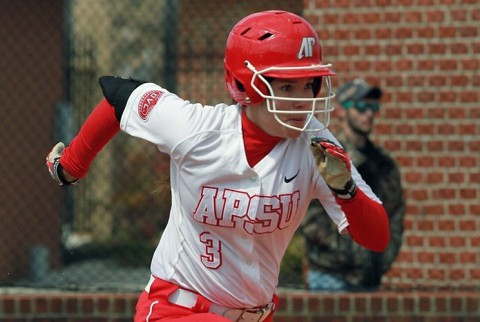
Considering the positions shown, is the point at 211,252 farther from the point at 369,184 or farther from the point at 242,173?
the point at 369,184

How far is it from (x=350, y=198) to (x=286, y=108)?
0.40m

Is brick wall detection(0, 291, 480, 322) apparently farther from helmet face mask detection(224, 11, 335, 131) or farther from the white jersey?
helmet face mask detection(224, 11, 335, 131)

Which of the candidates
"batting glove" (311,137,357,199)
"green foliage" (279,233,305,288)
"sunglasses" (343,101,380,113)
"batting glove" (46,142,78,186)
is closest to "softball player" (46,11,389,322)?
"batting glove" (311,137,357,199)

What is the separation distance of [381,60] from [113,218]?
3727mm

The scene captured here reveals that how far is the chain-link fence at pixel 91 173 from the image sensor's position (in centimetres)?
909

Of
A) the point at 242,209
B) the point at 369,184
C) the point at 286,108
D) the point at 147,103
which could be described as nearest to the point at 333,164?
the point at 286,108

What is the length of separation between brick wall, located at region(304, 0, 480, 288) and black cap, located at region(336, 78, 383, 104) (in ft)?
2.14

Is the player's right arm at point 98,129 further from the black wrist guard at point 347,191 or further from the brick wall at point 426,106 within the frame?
the brick wall at point 426,106

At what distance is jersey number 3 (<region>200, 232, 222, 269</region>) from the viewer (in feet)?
14.8

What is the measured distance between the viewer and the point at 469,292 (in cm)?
784

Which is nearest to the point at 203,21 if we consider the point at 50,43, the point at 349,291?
the point at 50,43

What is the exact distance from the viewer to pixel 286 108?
438cm

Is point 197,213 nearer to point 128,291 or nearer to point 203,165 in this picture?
point 203,165

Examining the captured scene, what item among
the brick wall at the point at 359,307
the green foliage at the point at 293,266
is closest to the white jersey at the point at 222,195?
the brick wall at the point at 359,307
